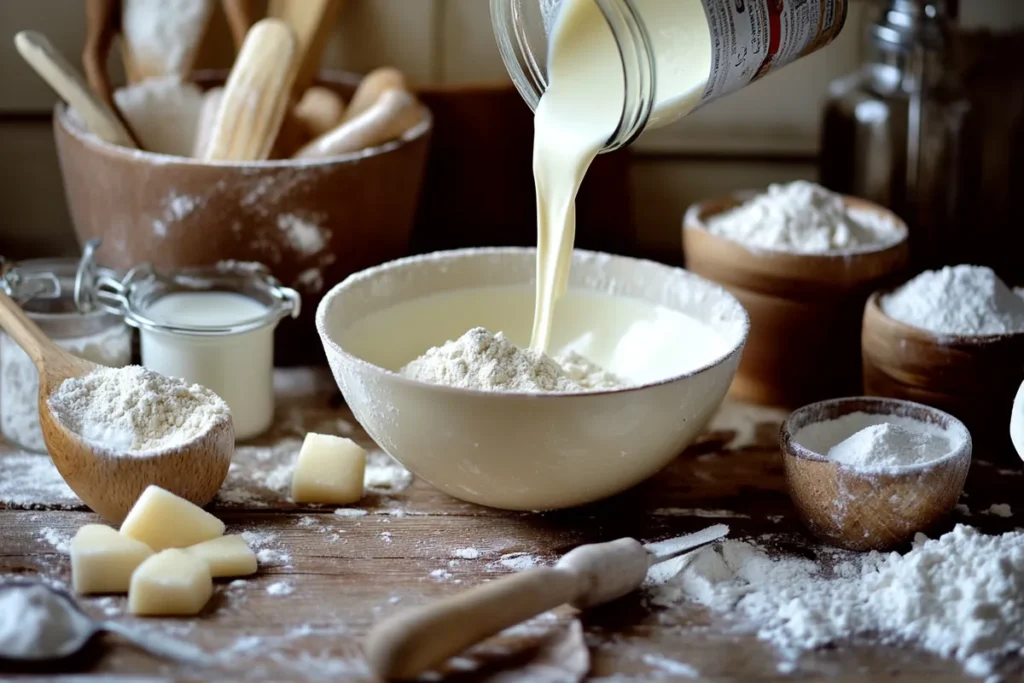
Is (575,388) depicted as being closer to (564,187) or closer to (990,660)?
(564,187)

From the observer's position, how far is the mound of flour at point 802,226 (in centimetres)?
126

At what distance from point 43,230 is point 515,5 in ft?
2.73

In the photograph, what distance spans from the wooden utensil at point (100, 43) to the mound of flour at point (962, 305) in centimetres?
89

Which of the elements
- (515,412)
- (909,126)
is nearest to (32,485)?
(515,412)

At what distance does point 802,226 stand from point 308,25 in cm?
61

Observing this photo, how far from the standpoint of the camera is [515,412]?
938mm

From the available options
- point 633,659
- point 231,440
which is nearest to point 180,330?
point 231,440

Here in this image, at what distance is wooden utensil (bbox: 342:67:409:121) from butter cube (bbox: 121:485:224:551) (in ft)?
1.98

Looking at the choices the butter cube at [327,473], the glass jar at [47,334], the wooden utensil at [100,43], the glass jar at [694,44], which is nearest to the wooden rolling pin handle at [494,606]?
the butter cube at [327,473]

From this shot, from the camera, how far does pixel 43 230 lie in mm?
1657

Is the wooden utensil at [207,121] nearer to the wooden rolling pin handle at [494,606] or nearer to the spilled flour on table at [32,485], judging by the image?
the spilled flour on table at [32,485]

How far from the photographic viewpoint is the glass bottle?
4.75ft

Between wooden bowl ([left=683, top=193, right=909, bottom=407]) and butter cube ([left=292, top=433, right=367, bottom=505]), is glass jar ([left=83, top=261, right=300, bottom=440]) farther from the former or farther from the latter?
wooden bowl ([left=683, top=193, right=909, bottom=407])

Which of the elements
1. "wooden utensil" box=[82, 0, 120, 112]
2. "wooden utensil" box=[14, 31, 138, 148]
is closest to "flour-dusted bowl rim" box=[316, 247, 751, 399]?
"wooden utensil" box=[14, 31, 138, 148]
